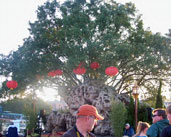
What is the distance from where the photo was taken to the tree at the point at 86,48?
20344mm

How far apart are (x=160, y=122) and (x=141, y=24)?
18.5 m

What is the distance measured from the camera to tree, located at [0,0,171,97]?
20344 millimetres

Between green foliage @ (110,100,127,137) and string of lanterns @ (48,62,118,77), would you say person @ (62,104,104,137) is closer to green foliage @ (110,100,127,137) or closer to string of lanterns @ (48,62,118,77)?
string of lanterns @ (48,62,118,77)

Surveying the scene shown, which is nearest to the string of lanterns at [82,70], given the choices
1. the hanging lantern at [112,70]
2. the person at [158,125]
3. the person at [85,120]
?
→ the hanging lantern at [112,70]

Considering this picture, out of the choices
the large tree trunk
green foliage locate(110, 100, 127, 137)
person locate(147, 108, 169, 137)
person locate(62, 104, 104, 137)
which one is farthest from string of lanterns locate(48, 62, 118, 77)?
person locate(62, 104, 104, 137)

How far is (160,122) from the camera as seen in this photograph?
470 cm

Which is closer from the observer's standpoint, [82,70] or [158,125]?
[158,125]

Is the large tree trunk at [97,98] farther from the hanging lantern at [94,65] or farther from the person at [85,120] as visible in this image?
the person at [85,120]

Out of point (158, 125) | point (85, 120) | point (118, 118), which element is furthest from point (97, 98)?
point (85, 120)

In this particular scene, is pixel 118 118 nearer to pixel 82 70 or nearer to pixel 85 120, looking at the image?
pixel 82 70

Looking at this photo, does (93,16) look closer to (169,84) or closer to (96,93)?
(96,93)

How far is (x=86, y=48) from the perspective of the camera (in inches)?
801

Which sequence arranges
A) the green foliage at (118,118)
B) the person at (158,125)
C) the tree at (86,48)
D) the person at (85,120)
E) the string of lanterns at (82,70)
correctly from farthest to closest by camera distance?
1. the tree at (86,48)
2. the string of lanterns at (82,70)
3. the green foliage at (118,118)
4. the person at (158,125)
5. the person at (85,120)

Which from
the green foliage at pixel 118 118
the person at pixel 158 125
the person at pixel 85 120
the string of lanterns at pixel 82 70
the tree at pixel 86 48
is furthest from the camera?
the tree at pixel 86 48
